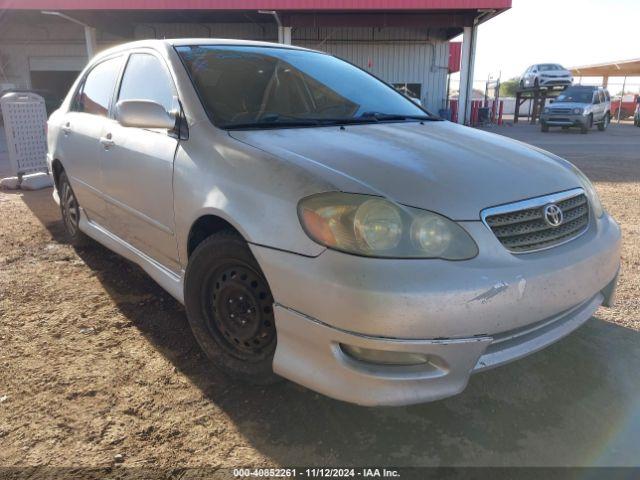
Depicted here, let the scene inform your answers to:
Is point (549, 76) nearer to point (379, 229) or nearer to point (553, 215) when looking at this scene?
point (553, 215)

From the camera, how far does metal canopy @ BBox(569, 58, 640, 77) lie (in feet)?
111

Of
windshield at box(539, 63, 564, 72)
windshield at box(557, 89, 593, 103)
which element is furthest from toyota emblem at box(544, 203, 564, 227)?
windshield at box(539, 63, 564, 72)

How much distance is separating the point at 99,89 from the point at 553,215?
3.35 m

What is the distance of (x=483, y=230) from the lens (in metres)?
1.92

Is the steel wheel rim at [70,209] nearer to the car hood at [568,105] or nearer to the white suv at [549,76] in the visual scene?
the car hood at [568,105]

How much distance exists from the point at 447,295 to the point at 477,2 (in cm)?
1599

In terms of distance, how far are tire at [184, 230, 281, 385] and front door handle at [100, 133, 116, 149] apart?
1.29 m

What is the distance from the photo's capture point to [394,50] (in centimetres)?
2098

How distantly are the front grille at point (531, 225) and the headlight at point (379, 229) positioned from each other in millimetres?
185

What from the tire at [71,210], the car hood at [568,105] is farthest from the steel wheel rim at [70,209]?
the car hood at [568,105]

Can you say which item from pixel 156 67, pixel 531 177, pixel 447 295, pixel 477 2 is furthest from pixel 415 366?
pixel 477 2

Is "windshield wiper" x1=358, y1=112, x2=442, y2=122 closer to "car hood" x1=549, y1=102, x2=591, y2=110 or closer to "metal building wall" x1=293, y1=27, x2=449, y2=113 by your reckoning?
"metal building wall" x1=293, y1=27, x2=449, y2=113

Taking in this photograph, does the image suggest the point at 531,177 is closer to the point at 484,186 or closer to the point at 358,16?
the point at 484,186

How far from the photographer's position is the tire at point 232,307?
214 cm
